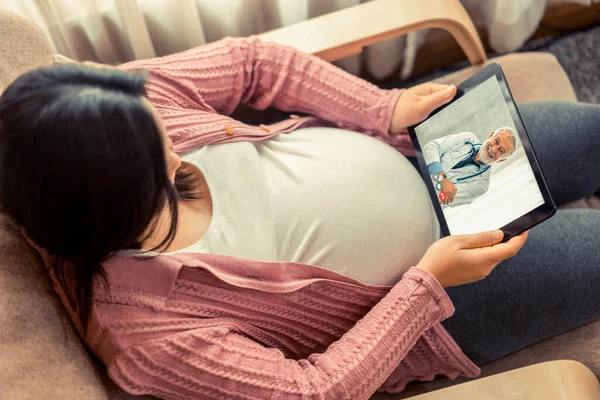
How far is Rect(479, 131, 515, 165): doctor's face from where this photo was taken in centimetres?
81

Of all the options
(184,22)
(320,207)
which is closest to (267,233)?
(320,207)

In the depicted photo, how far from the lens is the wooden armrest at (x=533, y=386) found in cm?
79

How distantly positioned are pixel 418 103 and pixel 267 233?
1.19ft

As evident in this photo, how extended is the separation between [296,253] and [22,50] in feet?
1.66

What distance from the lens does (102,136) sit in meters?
0.51

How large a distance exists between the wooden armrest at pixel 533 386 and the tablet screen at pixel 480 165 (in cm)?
23

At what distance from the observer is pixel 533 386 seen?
2.64 feet

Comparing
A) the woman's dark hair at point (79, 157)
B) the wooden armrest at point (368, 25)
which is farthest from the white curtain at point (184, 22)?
the woman's dark hair at point (79, 157)

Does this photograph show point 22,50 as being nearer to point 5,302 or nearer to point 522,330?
point 5,302

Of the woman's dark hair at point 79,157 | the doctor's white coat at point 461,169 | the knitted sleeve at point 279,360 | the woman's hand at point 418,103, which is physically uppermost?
the woman's dark hair at point 79,157

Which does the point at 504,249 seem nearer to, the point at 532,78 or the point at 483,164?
the point at 483,164

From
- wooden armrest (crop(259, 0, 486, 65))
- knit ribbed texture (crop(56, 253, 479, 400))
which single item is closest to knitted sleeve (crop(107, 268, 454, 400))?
knit ribbed texture (crop(56, 253, 479, 400))

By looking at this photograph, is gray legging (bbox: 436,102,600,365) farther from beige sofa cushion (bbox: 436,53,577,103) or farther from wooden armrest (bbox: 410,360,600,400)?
beige sofa cushion (bbox: 436,53,577,103)

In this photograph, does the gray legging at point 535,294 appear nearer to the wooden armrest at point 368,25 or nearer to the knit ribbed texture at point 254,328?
the knit ribbed texture at point 254,328
